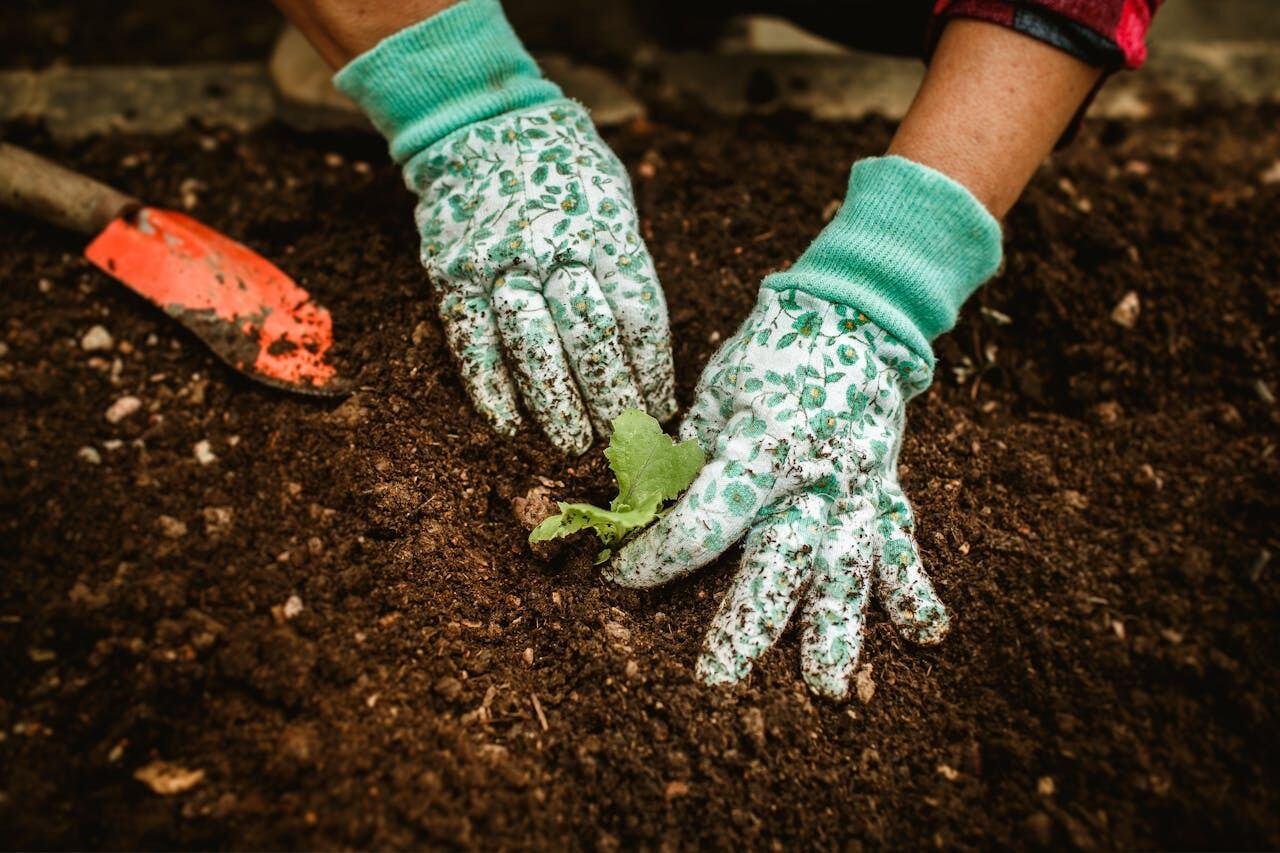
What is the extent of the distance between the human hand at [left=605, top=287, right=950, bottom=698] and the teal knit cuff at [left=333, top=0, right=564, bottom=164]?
0.75 m

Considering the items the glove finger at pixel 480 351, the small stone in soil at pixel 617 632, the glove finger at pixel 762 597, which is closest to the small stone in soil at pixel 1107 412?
the glove finger at pixel 762 597

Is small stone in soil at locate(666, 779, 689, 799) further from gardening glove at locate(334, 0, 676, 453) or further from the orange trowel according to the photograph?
the orange trowel

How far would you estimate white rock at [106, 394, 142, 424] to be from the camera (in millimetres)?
1831

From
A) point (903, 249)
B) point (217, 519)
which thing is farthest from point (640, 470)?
point (217, 519)

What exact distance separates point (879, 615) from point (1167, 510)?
0.70 m

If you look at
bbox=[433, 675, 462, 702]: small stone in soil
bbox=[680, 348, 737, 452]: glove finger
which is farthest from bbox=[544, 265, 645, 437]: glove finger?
bbox=[433, 675, 462, 702]: small stone in soil

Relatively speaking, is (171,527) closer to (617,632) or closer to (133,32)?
(617,632)

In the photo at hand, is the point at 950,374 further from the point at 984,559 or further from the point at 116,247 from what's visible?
the point at 116,247

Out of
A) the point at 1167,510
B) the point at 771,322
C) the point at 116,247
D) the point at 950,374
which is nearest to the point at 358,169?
the point at 116,247

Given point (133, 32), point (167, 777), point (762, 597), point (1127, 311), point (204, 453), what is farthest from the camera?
point (133, 32)

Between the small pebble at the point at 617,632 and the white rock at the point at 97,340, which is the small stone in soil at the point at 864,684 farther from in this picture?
the white rock at the point at 97,340

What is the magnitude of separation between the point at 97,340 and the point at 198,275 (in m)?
0.29

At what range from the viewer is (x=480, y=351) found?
1690 millimetres

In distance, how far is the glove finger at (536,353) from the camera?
164cm
